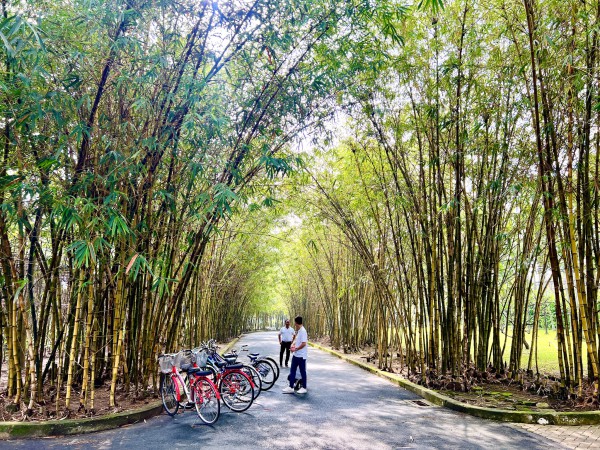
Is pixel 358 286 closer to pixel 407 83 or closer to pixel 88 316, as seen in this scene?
pixel 407 83

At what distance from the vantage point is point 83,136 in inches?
157

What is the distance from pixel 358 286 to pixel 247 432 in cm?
856

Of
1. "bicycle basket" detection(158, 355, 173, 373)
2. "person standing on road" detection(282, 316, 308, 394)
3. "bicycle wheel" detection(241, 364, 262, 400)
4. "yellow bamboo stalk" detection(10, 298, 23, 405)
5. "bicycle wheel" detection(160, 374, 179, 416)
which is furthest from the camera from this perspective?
"person standing on road" detection(282, 316, 308, 394)

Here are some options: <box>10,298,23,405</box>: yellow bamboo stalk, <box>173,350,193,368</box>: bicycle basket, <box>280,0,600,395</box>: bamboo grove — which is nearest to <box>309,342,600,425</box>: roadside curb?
<box>280,0,600,395</box>: bamboo grove

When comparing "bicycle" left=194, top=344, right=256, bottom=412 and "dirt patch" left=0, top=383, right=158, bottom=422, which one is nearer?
"dirt patch" left=0, top=383, right=158, bottom=422

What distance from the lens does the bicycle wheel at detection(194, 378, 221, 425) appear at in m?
4.41

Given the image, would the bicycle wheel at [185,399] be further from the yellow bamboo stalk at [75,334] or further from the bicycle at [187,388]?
the yellow bamboo stalk at [75,334]

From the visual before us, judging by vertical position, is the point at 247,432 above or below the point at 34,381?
below

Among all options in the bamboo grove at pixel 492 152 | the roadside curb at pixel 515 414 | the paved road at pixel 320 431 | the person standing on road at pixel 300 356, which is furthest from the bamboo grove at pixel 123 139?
the roadside curb at pixel 515 414

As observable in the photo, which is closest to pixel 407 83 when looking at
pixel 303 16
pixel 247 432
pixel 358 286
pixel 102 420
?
pixel 303 16

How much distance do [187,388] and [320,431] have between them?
1.58m

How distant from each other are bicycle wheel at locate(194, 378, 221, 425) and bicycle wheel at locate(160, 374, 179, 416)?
327 millimetres

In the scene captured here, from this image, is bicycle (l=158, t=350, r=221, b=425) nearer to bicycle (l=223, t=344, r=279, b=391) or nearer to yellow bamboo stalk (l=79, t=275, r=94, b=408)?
yellow bamboo stalk (l=79, t=275, r=94, b=408)

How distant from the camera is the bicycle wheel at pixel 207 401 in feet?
14.5
